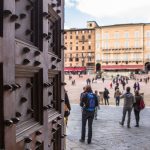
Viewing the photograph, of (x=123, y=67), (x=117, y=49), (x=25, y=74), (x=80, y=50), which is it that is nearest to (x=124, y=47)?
(x=117, y=49)

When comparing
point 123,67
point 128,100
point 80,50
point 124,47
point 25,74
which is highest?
point 124,47

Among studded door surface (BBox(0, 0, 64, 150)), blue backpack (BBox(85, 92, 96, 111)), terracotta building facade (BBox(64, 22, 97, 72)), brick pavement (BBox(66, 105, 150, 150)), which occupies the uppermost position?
terracotta building facade (BBox(64, 22, 97, 72))

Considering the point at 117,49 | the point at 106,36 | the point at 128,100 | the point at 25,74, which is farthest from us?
the point at 106,36

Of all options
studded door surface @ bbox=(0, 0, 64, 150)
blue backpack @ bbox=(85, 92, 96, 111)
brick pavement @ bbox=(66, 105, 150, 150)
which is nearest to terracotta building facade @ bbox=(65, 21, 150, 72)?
brick pavement @ bbox=(66, 105, 150, 150)

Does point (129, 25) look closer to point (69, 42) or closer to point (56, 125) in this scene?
point (69, 42)

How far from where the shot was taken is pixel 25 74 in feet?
9.14

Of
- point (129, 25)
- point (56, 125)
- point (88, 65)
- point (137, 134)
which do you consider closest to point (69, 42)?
point (88, 65)

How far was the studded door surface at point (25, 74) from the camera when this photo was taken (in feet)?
7.34

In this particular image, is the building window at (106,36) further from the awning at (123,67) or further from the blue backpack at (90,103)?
the blue backpack at (90,103)

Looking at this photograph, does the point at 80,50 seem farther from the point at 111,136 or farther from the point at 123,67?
the point at 111,136

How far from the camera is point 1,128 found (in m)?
2.24

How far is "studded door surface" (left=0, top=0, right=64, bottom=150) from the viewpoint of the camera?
88.1 inches

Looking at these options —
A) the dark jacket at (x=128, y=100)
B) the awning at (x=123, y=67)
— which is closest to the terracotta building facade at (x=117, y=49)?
the awning at (x=123, y=67)

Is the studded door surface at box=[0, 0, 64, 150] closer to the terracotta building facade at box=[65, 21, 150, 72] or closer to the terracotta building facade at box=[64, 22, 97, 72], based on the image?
the terracotta building facade at box=[65, 21, 150, 72]
